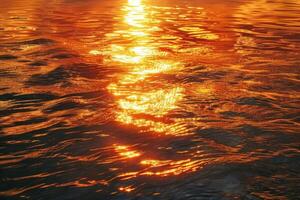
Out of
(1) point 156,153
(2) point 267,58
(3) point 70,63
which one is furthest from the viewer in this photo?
(2) point 267,58

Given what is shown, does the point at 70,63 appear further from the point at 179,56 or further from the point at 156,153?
the point at 156,153

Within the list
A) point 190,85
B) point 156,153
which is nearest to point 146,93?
point 190,85

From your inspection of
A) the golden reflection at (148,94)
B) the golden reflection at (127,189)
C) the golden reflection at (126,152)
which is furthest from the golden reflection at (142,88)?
the golden reflection at (127,189)

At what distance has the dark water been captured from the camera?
3219 millimetres

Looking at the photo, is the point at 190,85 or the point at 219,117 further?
the point at 190,85

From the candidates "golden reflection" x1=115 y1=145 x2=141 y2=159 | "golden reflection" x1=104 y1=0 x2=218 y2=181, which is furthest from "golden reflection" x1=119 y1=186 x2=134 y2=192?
"golden reflection" x1=115 y1=145 x2=141 y2=159

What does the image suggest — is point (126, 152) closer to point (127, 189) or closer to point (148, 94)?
point (127, 189)

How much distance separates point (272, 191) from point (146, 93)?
306 cm

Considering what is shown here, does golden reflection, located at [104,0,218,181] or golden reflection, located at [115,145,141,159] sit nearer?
golden reflection, located at [104,0,218,181]

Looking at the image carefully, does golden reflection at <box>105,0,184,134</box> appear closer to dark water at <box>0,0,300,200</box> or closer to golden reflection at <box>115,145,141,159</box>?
dark water at <box>0,0,300,200</box>

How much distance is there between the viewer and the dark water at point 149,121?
3.22 m

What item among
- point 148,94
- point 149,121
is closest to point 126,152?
point 149,121

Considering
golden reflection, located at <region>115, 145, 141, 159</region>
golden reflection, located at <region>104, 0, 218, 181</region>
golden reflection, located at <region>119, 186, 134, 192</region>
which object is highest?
golden reflection, located at <region>104, 0, 218, 181</region>

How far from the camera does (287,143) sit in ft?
13.1
